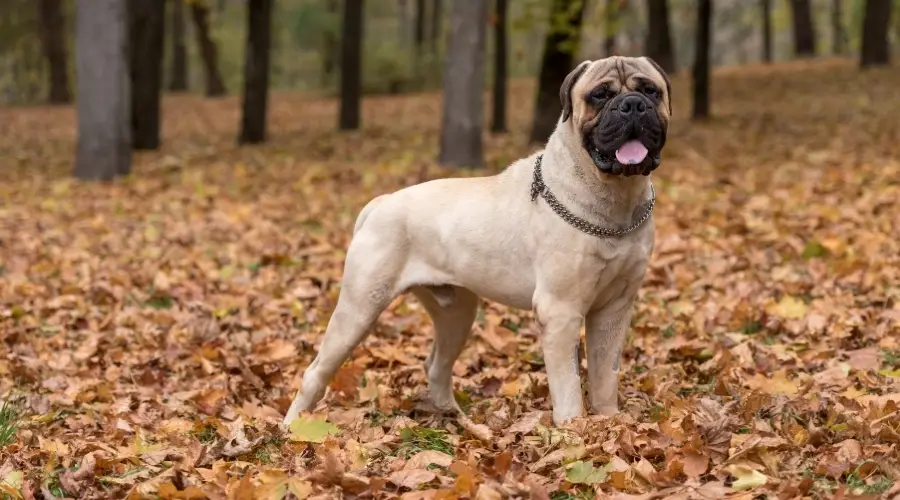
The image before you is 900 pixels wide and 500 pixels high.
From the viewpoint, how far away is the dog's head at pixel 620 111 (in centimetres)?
432

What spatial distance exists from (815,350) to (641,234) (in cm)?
198

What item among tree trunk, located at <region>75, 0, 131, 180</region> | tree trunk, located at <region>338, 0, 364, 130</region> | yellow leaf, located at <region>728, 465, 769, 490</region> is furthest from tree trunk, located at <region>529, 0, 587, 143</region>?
yellow leaf, located at <region>728, 465, 769, 490</region>

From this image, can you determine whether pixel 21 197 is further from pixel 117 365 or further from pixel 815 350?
pixel 815 350

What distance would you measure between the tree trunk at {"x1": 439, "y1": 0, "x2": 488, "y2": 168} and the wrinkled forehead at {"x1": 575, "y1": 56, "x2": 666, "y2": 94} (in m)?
9.57

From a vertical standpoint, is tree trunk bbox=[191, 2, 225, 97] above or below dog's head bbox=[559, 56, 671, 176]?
below

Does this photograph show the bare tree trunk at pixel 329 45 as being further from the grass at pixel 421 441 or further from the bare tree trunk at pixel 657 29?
the grass at pixel 421 441

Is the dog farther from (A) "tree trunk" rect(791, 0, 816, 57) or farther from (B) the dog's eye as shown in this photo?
(A) "tree trunk" rect(791, 0, 816, 57)

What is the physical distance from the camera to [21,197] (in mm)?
14078

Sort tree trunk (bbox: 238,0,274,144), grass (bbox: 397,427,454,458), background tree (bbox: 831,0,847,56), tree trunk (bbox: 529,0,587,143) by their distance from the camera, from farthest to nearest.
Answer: background tree (bbox: 831,0,847,56) < tree trunk (bbox: 238,0,274,144) < tree trunk (bbox: 529,0,587,143) < grass (bbox: 397,427,454,458)

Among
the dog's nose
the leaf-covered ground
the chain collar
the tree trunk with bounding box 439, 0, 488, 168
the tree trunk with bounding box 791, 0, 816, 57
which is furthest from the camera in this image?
the tree trunk with bounding box 791, 0, 816, 57

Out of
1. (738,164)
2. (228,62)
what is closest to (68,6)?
(228,62)

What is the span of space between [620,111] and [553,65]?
11.9m

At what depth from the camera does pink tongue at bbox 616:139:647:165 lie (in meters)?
4.34

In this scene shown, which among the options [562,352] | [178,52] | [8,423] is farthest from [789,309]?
[178,52]
